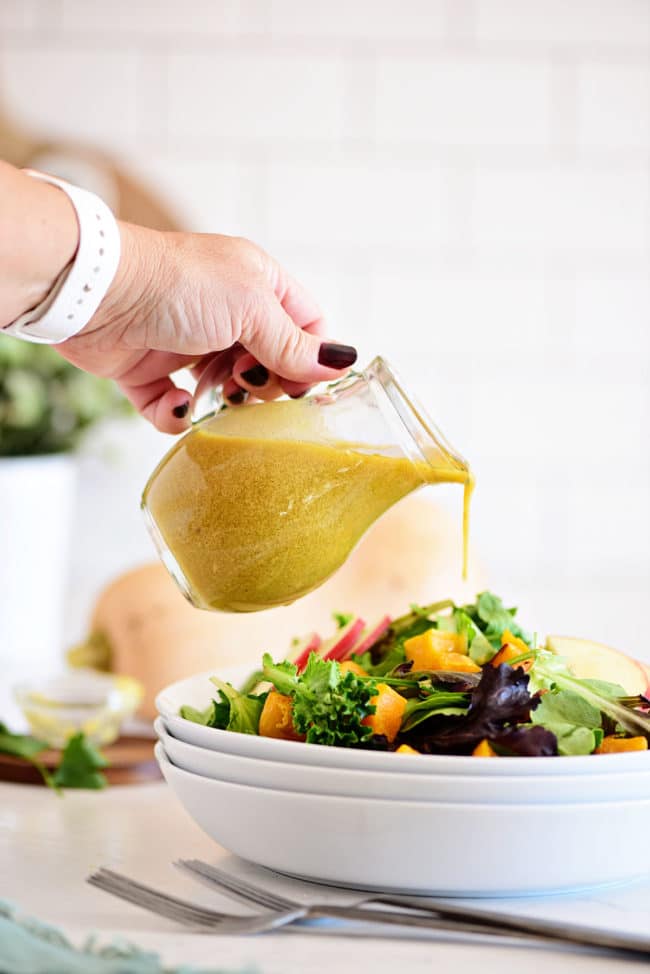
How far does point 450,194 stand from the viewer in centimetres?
212

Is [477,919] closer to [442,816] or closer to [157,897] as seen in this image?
[442,816]

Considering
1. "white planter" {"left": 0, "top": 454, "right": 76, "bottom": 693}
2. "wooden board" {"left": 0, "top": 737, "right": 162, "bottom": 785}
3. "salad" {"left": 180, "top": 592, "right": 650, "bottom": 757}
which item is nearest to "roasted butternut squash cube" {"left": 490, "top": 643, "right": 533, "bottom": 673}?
"salad" {"left": 180, "top": 592, "right": 650, "bottom": 757}

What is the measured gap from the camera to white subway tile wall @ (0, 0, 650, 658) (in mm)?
2088

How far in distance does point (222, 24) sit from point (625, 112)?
2.42ft

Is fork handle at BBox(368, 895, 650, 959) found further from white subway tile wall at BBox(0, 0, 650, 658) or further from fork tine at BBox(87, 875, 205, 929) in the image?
white subway tile wall at BBox(0, 0, 650, 658)

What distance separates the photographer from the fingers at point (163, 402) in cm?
113

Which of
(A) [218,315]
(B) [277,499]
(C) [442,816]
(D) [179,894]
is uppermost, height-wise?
(A) [218,315]

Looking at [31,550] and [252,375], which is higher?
[252,375]

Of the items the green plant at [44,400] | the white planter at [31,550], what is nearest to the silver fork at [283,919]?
the white planter at [31,550]

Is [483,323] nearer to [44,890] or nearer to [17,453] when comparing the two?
[17,453]

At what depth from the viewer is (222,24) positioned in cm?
208

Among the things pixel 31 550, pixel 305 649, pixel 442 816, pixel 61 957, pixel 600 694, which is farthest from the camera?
pixel 31 550

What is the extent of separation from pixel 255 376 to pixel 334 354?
76mm

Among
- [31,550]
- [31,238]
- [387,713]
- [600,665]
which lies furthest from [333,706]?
[31,550]
